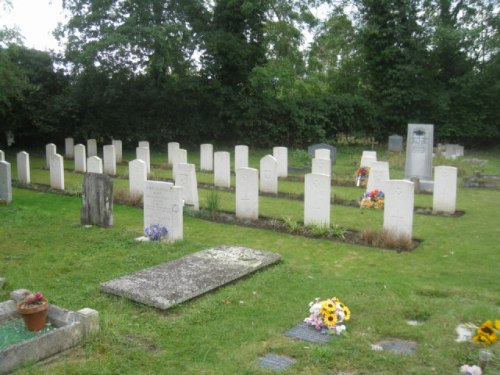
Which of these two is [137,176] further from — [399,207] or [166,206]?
[399,207]

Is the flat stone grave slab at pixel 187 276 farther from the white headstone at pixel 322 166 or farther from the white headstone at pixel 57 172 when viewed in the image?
the white headstone at pixel 57 172

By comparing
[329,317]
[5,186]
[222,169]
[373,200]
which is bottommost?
[329,317]

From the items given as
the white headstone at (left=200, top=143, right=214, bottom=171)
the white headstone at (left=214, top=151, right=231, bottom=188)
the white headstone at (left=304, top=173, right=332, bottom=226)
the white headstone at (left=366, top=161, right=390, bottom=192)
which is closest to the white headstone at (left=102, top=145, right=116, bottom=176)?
the white headstone at (left=200, top=143, right=214, bottom=171)

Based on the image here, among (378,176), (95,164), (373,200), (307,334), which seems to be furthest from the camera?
(95,164)

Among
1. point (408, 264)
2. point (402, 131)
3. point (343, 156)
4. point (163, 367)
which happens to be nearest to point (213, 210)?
point (408, 264)

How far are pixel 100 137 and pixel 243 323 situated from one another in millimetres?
22269

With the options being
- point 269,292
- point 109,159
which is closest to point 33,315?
point 269,292

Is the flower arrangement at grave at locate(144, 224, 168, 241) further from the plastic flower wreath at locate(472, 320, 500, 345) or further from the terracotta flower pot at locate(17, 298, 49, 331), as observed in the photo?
the plastic flower wreath at locate(472, 320, 500, 345)

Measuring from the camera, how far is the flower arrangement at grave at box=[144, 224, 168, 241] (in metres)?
9.25

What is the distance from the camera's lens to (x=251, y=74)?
2733 cm

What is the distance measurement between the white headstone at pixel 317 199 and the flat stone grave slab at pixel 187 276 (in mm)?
2485

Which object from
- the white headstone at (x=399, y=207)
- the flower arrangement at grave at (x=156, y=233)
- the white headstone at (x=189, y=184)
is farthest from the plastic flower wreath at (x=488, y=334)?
the white headstone at (x=189, y=184)

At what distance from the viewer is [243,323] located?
19.0 ft

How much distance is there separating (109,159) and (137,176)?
5.76m
